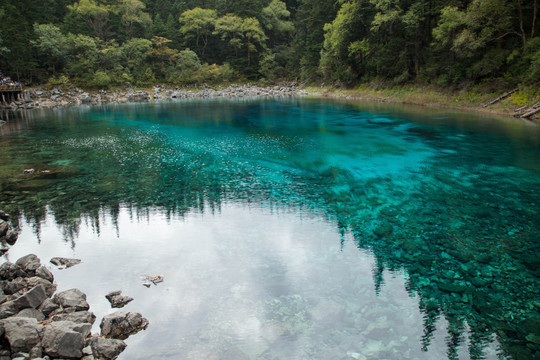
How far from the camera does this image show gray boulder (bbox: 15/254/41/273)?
698cm

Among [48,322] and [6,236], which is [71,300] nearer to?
[48,322]

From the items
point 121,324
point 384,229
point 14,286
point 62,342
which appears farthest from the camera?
point 384,229

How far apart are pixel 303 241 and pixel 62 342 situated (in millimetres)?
5493

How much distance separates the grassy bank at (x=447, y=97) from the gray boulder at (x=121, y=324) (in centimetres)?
2604

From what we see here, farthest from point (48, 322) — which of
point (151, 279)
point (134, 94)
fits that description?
point (134, 94)

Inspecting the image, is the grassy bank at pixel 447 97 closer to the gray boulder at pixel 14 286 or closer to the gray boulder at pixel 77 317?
the gray boulder at pixel 77 317

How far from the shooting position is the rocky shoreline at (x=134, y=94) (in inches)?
1866

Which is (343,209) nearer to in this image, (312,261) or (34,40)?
(312,261)

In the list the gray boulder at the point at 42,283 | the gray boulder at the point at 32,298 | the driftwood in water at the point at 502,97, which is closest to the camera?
the gray boulder at the point at 32,298

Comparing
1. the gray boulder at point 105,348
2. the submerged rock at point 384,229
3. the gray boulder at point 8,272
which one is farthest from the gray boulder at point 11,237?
the submerged rock at point 384,229

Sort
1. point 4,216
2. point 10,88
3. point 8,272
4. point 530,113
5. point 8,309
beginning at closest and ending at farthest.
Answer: point 8,309 < point 8,272 < point 4,216 < point 530,113 < point 10,88

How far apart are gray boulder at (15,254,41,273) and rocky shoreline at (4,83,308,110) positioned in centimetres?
4470

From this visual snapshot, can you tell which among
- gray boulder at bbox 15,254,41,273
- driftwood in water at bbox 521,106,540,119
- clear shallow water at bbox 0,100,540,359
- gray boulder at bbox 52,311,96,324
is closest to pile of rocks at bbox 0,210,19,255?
clear shallow water at bbox 0,100,540,359

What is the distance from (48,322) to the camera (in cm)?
549
